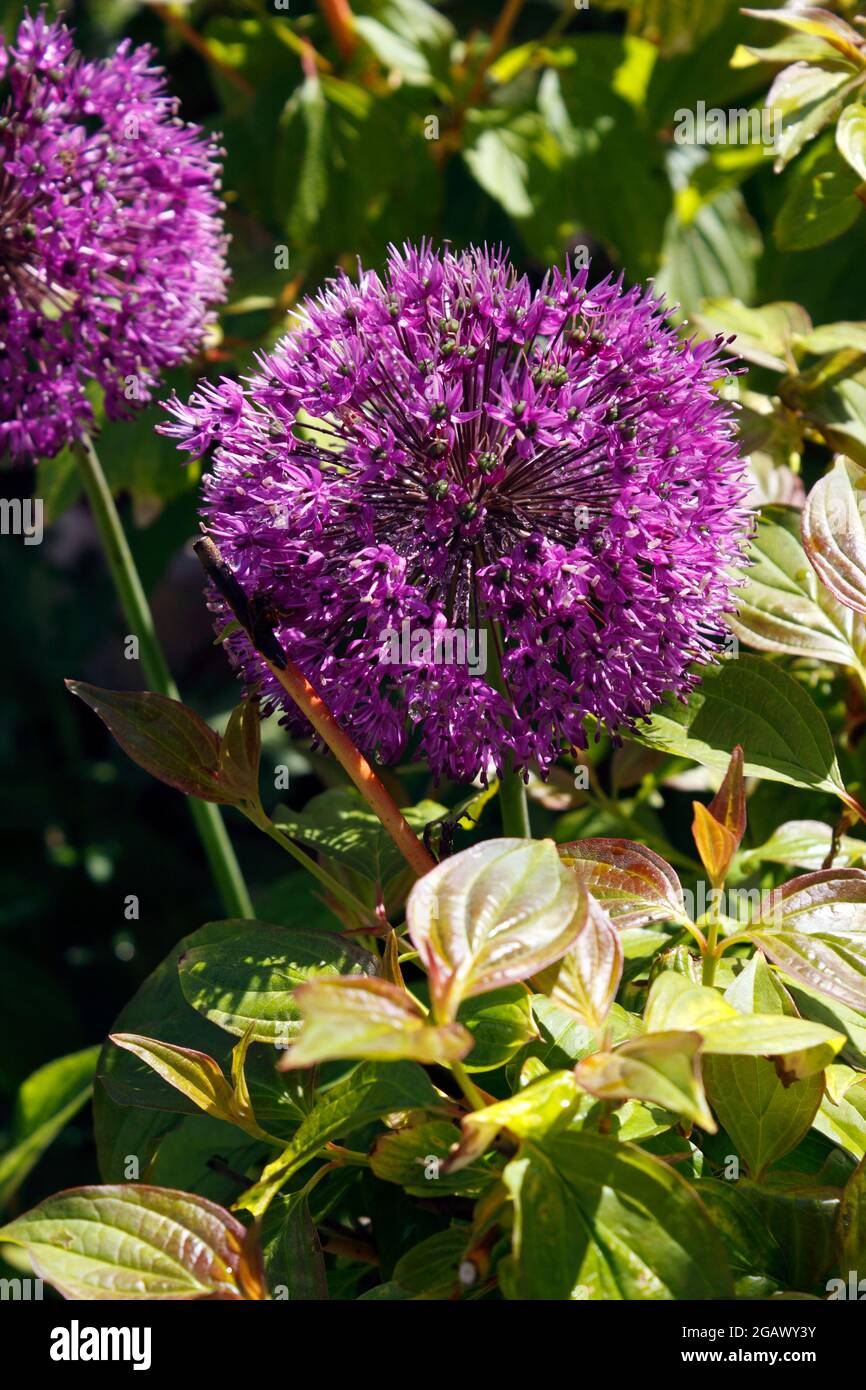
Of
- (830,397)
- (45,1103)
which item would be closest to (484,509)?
(830,397)

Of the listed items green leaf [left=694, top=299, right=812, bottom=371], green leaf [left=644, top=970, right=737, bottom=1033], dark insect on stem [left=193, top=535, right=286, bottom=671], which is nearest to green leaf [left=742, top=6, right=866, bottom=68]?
green leaf [left=694, top=299, right=812, bottom=371]

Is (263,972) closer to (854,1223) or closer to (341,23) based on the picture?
(854,1223)

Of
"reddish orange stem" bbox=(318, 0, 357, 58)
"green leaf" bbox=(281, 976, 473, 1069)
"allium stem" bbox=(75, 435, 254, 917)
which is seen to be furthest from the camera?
"reddish orange stem" bbox=(318, 0, 357, 58)

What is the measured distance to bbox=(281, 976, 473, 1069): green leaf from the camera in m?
0.41

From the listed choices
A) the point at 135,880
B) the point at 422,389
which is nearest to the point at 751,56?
the point at 422,389

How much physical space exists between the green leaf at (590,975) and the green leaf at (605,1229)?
5 centimetres

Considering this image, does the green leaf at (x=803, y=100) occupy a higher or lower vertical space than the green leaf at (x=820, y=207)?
higher

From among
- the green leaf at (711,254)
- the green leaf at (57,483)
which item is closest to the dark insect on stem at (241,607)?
the green leaf at (57,483)

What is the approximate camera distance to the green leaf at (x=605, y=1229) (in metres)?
0.47

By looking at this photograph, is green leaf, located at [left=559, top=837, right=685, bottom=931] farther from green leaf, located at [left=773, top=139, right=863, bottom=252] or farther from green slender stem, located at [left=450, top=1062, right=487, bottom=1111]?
green leaf, located at [left=773, top=139, right=863, bottom=252]

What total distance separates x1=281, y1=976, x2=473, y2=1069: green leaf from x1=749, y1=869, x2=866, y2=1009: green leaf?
203 mm

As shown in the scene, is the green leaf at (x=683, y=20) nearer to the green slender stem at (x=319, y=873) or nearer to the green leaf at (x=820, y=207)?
the green leaf at (x=820, y=207)

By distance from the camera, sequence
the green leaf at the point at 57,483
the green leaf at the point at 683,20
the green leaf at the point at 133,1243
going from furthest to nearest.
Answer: the green leaf at the point at 683,20
the green leaf at the point at 57,483
the green leaf at the point at 133,1243

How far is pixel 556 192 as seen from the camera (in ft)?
4.59
